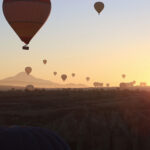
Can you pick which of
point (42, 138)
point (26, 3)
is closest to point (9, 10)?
point (26, 3)

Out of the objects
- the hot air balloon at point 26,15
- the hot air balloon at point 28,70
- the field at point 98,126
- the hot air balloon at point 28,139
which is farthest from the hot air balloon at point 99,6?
the hot air balloon at point 28,70

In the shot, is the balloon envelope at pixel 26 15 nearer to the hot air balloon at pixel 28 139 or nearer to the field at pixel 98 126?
the field at pixel 98 126

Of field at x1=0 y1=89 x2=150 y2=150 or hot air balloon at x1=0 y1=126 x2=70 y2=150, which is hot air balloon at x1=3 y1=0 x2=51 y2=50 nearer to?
field at x1=0 y1=89 x2=150 y2=150

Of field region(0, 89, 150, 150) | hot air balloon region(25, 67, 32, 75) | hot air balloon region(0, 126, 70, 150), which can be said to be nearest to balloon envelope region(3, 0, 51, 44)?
field region(0, 89, 150, 150)

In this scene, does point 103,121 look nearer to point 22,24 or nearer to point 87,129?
point 87,129

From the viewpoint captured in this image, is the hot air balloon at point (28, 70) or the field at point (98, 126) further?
the hot air balloon at point (28, 70)

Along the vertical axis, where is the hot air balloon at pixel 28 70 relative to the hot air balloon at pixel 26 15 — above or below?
above
